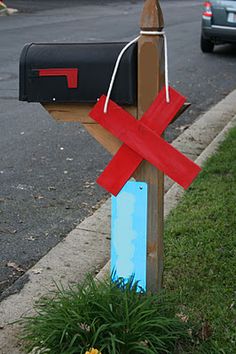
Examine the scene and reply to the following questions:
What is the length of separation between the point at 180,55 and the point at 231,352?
11.8 metres

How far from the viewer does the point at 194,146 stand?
7281mm

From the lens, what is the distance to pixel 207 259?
4098 mm

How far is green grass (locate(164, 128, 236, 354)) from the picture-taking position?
3357mm

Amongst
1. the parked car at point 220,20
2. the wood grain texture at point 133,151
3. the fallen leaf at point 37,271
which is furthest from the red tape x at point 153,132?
the parked car at point 220,20

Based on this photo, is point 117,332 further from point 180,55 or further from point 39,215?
point 180,55

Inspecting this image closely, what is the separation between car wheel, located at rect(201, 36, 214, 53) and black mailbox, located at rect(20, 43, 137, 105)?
12.1m

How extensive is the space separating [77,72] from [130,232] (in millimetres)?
785

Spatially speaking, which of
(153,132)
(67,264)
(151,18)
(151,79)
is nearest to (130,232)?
(153,132)

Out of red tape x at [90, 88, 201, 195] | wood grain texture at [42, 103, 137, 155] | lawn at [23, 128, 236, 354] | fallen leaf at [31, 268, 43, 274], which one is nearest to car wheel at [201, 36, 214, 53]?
lawn at [23, 128, 236, 354]

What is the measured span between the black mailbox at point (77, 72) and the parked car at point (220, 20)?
38.3ft

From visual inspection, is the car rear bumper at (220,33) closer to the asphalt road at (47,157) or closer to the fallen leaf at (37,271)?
the asphalt road at (47,157)

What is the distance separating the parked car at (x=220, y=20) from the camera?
14258 millimetres

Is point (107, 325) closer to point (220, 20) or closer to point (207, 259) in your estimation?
point (207, 259)

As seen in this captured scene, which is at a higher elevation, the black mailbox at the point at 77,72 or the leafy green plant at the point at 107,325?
the black mailbox at the point at 77,72
